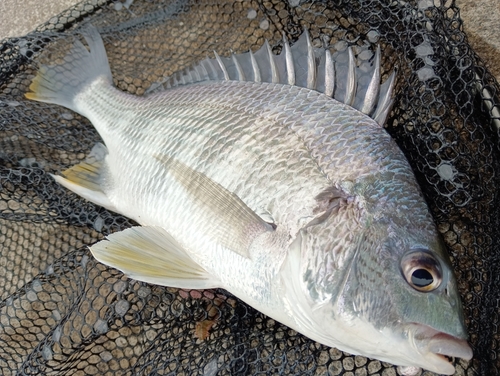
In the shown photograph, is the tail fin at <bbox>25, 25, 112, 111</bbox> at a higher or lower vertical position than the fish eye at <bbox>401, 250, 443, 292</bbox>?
higher

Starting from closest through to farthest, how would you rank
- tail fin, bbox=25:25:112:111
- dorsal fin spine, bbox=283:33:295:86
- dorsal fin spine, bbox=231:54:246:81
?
1. dorsal fin spine, bbox=283:33:295:86
2. dorsal fin spine, bbox=231:54:246:81
3. tail fin, bbox=25:25:112:111

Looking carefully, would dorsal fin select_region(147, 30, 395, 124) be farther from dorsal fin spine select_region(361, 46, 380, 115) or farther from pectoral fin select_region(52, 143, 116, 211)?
pectoral fin select_region(52, 143, 116, 211)

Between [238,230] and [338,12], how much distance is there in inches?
46.3

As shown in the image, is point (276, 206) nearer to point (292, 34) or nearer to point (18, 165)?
point (292, 34)

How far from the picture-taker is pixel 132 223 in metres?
1.77

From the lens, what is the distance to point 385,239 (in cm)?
102

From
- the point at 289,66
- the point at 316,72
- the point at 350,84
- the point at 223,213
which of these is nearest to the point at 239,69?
the point at 289,66

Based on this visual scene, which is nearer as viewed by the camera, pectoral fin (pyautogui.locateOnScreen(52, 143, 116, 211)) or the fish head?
the fish head

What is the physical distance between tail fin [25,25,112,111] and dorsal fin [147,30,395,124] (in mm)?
531

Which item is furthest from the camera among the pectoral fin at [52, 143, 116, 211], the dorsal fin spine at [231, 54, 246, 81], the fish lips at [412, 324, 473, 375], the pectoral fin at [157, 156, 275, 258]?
the pectoral fin at [52, 143, 116, 211]

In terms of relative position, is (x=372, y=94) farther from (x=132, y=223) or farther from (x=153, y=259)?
(x=132, y=223)

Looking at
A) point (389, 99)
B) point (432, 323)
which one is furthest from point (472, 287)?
point (389, 99)

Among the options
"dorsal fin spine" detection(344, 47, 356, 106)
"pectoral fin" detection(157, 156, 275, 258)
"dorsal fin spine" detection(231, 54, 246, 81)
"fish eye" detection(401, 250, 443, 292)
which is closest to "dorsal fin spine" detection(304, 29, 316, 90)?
"dorsal fin spine" detection(344, 47, 356, 106)

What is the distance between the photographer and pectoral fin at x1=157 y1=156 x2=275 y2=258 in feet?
3.91
